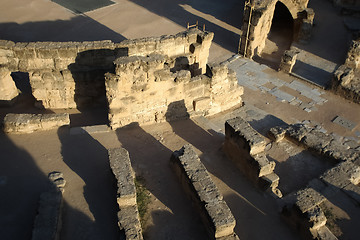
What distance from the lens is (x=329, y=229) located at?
10.1m

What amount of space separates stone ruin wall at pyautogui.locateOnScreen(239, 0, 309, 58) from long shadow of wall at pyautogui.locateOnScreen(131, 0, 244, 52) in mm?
1334

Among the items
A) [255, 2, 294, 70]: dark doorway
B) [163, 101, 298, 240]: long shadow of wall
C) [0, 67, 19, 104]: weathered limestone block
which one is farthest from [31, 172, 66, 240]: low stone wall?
[255, 2, 294, 70]: dark doorway

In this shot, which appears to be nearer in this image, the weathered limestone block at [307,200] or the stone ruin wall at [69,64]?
the weathered limestone block at [307,200]

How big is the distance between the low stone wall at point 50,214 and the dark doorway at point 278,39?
1352 centimetres

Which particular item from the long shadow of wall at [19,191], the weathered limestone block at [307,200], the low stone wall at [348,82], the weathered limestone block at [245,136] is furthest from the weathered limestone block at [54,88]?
the low stone wall at [348,82]

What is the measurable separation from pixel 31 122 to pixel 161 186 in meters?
4.76

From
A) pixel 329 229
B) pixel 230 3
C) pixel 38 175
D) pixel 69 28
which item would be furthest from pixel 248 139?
pixel 230 3

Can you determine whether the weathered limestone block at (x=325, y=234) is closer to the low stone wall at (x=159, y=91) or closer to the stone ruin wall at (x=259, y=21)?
the low stone wall at (x=159, y=91)

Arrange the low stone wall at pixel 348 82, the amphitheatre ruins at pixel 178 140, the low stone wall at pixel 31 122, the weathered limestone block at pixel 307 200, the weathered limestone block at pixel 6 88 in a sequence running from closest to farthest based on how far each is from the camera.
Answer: the amphitheatre ruins at pixel 178 140, the weathered limestone block at pixel 307 200, the low stone wall at pixel 31 122, the weathered limestone block at pixel 6 88, the low stone wall at pixel 348 82

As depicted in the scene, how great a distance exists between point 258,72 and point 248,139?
8.55 m

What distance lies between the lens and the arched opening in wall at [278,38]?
20438 mm

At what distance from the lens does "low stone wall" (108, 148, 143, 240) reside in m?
8.55

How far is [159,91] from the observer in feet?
41.7

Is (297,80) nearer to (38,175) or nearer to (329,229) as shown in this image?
(329,229)
